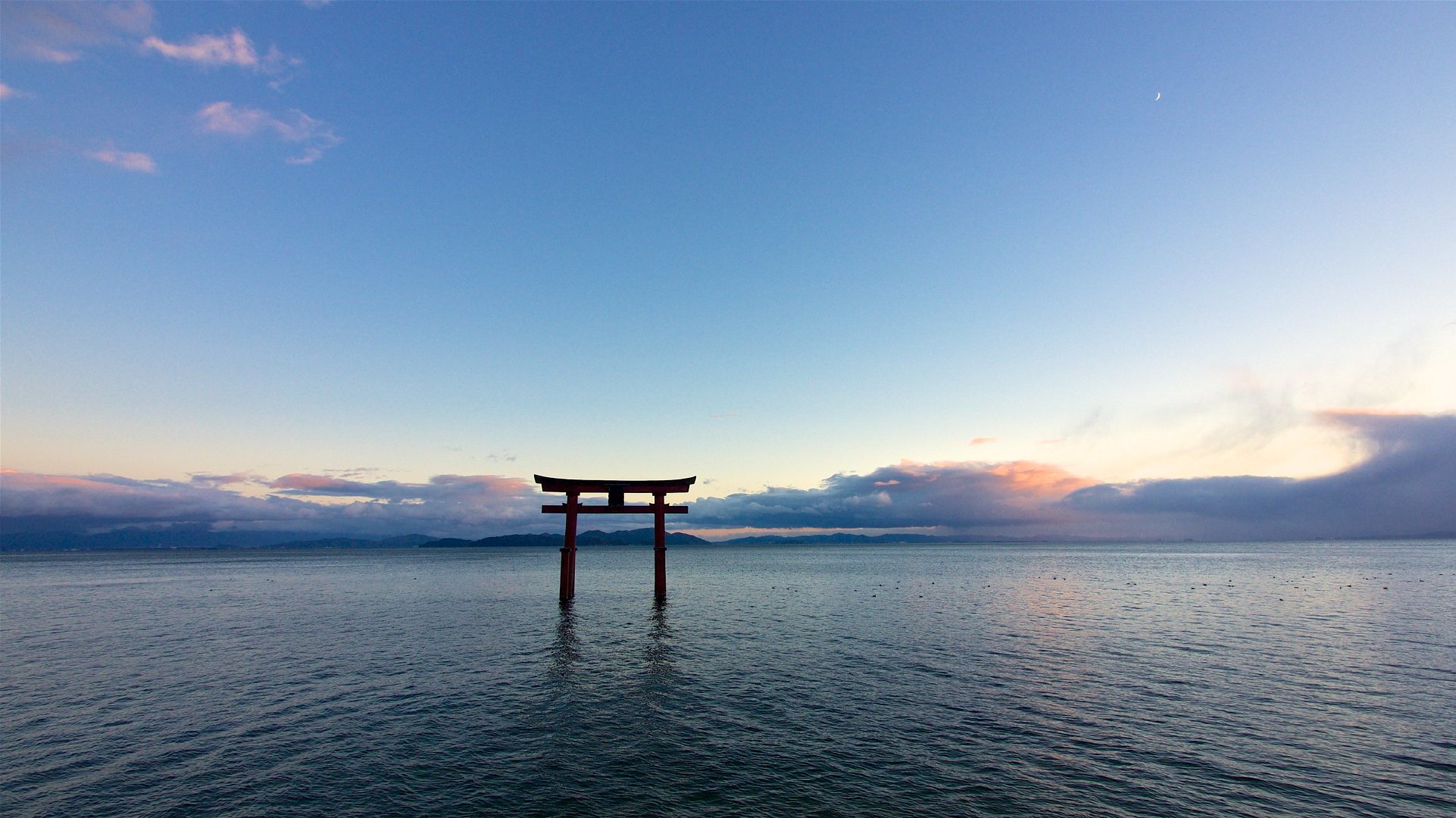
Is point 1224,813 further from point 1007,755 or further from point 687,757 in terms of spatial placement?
point 687,757

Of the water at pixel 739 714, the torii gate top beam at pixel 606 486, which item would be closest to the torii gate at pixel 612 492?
the torii gate top beam at pixel 606 486

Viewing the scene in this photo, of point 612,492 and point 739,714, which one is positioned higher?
point 612,492

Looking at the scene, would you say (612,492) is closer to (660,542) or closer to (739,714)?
(660,542)

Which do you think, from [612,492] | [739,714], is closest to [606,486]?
[612,492]

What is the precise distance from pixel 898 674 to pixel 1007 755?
29.3 ft

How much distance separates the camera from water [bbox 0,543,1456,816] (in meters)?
13.5

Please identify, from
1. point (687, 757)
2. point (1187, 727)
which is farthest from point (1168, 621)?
point (687, 757)

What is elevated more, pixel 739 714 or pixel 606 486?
pixel 606 486

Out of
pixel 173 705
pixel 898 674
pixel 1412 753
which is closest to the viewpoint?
pixel 1412 753

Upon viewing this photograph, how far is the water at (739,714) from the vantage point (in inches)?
533

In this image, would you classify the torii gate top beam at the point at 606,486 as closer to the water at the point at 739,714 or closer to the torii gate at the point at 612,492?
the torii gate at the point at 612,492

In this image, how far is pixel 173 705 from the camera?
21.0 meters

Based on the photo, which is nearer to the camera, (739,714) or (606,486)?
(739,714)

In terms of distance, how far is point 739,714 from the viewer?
63.5 feet
